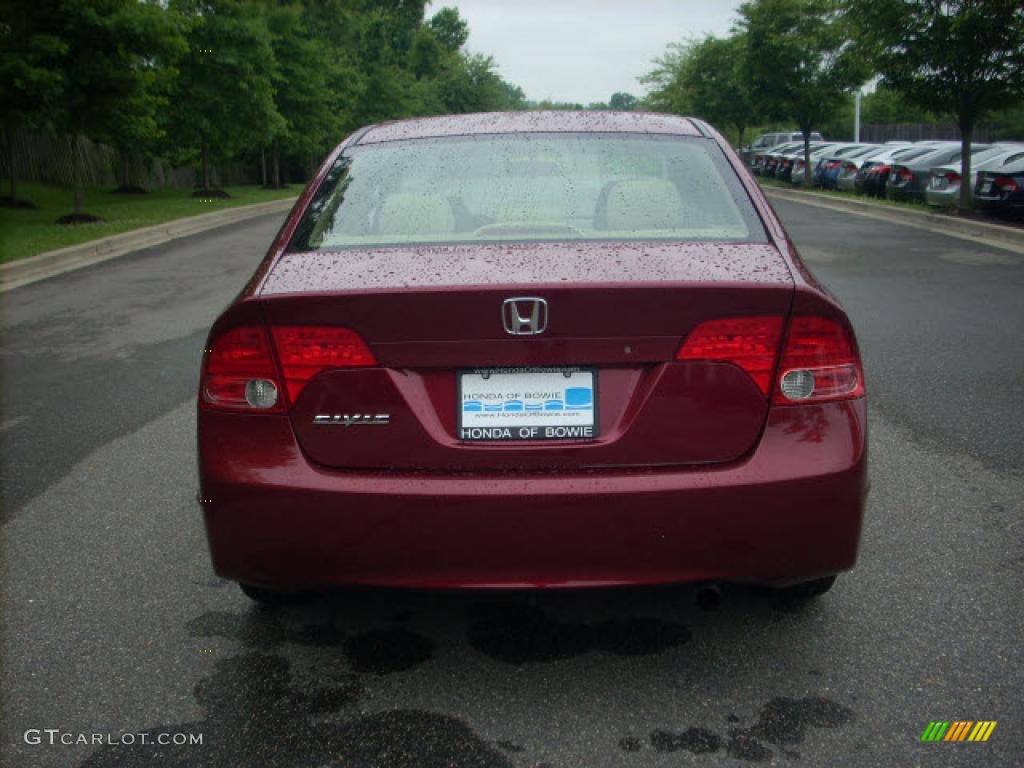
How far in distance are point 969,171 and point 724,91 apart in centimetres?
2708

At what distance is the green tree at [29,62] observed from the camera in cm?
1630

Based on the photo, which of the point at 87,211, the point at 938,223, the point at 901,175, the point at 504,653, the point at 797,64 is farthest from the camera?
the point at 797,64

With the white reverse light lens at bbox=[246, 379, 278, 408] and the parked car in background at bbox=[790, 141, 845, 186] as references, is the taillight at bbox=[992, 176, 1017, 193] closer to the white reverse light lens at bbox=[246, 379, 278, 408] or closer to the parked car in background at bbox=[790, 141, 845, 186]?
the parked car in background at bbox=[790, 141, 845, 186]

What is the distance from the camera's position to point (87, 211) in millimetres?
21641

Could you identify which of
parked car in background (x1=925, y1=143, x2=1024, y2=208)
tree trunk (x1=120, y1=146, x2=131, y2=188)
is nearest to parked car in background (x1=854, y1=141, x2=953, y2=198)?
parked car in background (x1=925, y1=143, x2=1024, y2=208)

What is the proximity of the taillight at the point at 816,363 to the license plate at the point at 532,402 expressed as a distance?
502 millimetres

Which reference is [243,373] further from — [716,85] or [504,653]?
[716,85]

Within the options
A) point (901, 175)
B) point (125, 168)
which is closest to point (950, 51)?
point (901, 175)

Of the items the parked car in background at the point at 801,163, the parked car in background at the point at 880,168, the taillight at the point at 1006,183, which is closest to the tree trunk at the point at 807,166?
the parked car in background at the point at 801,163

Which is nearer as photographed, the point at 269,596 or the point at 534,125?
the point at 269,596

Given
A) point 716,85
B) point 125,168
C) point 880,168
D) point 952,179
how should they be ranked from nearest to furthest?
point 952,179 < point 880,168 < point 125,168 < point 716,85

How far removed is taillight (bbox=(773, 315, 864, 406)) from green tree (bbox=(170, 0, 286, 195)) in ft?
82.8

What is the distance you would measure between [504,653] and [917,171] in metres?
21.4

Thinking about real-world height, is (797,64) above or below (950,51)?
above
